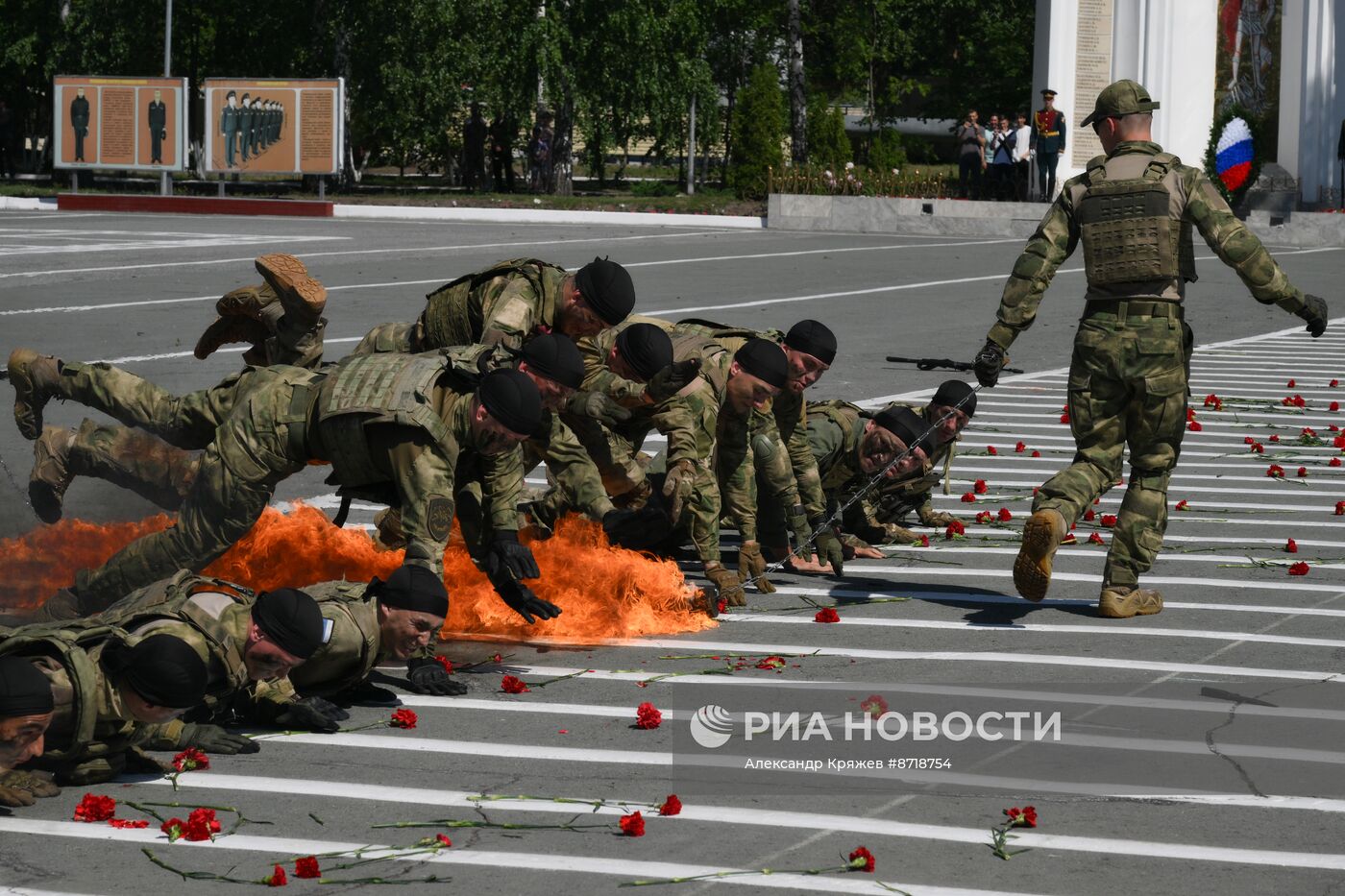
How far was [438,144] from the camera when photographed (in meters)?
48.8

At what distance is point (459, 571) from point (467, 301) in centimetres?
130

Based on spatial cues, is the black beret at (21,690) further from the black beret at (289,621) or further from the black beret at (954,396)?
the black beret at (954,396)

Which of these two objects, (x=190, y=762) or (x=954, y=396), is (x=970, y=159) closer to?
(x=954, y=396)

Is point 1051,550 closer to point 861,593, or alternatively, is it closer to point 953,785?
point 861,593

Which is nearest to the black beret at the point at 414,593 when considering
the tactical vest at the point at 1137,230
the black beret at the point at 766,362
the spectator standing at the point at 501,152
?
the black beret at the point at 766,362

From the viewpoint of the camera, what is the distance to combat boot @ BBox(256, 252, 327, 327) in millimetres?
9508

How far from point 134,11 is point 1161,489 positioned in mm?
44035

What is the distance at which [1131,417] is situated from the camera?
8766 mm

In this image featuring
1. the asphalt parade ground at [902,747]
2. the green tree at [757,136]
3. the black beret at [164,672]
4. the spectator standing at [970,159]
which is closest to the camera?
the asphalt parade ground at [902,747]

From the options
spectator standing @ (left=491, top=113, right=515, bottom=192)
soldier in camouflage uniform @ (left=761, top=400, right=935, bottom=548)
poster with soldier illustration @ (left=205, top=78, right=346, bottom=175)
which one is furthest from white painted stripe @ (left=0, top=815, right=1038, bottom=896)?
spectator standing @ (left=491, top=113, right=515, bottom=192)

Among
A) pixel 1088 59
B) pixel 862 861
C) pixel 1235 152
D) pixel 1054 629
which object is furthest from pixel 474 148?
pixel 862 861

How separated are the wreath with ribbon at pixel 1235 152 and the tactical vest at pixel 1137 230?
3134cm

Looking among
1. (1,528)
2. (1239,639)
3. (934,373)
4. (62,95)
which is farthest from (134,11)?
(1239,639)

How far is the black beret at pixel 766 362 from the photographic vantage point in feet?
29.1
